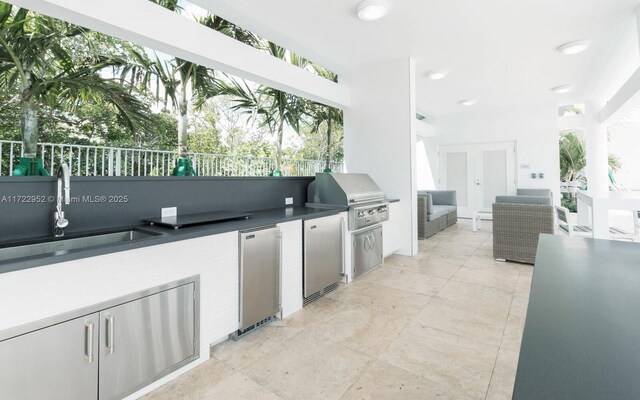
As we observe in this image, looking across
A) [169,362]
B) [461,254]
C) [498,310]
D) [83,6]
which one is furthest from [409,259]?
[83,6]

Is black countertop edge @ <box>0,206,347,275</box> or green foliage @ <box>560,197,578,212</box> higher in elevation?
green foliage @ <box>560,197,578,212</box>

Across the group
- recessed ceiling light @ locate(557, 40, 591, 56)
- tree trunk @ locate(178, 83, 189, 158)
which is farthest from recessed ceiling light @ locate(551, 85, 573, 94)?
tree trunk @ locate(178, 83, 189, 158)

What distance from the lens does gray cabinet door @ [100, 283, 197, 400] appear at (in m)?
1.41

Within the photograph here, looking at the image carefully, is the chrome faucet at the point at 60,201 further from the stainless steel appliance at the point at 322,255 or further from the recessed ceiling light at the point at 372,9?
the recessed ceiling light at the point at 372,9

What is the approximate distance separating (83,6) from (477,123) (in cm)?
825

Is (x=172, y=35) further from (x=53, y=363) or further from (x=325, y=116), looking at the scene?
(x=325, y=116)

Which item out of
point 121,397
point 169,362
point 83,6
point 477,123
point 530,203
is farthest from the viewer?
point 477,123

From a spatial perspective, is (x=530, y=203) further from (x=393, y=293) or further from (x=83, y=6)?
(x=83, y=6)

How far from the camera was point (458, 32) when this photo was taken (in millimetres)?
3436

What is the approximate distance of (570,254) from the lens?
3.95 feet

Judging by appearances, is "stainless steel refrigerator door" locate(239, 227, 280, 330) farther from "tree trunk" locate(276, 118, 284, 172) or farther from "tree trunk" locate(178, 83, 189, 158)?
"tree trunk" locate(276, 118, 284, 172)

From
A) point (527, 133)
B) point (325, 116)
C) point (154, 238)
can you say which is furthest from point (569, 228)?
point (527, 133)

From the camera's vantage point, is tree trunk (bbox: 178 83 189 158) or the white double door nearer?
tree trunk (bbox: 178 83 189 158)

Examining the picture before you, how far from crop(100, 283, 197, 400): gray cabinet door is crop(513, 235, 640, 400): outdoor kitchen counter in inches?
65.7
